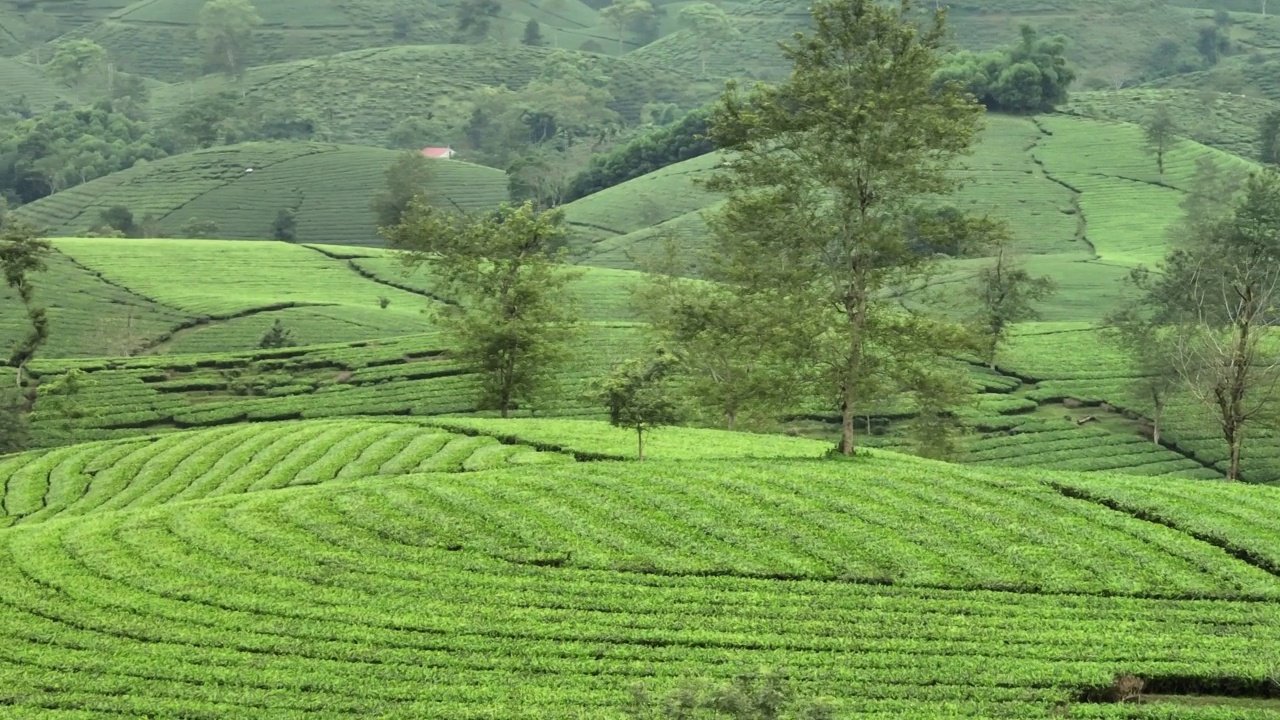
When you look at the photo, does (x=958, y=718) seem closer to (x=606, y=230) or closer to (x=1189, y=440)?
(x=1189, y=440)

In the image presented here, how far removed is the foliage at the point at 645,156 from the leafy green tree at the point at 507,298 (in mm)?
97323

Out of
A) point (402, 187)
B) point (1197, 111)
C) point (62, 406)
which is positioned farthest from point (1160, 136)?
point (62, 406)

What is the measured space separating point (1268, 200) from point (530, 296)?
5501 centimetres

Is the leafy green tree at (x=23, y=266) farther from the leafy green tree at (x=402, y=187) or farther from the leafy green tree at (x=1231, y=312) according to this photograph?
the leafy green tree at (x=402, y=187)

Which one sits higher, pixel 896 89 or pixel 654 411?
pixel 896 89

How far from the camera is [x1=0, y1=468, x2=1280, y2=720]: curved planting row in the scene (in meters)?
19.9

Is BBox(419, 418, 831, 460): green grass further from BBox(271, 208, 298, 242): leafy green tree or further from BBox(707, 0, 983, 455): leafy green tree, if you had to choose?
BBox(271, 208, 298, 242): leafy green tree

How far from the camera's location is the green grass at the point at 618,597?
2030 centimetres

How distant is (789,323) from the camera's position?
3519cm

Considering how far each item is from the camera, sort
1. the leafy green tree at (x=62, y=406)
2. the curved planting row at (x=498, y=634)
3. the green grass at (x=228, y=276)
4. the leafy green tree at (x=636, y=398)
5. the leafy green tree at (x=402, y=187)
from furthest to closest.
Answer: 1. the leafy green tree at (x=402, y=187)
2. the green grass at (x=228, y=276)
3. the leafy green tree at (x=62, y=406)
4. the leafy green tree at (x=636, y=398)
5. the curved planting row at (x=498, y=634)

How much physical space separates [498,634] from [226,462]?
21767 millimetres

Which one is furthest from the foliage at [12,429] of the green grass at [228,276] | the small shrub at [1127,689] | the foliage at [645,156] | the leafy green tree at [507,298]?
the foliage at [645,156]

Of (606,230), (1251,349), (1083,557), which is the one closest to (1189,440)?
(1251,349)

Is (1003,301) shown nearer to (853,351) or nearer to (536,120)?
(853,351)
